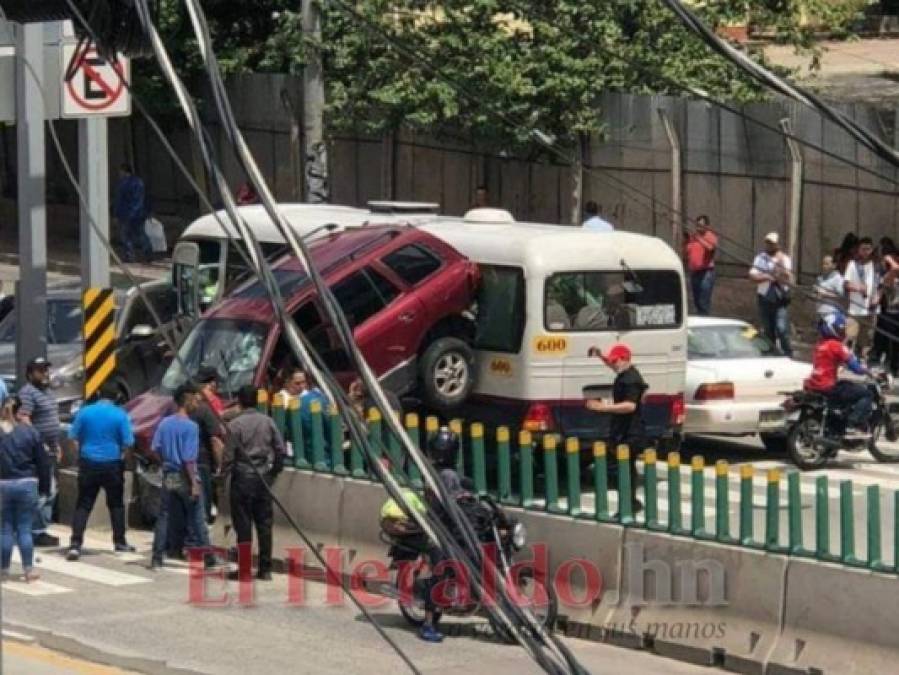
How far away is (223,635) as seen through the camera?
55.1ft

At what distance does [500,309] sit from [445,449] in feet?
15.0

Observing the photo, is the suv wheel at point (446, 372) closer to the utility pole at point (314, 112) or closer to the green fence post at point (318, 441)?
the green fence post at point (318, 441)

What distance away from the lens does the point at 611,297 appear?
2212cm

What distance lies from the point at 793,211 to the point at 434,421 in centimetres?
1345

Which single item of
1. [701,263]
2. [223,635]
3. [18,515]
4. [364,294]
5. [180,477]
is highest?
[701,263]

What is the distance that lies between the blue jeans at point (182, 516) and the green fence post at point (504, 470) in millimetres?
3037

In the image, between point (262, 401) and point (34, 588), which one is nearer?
point (34, 588)

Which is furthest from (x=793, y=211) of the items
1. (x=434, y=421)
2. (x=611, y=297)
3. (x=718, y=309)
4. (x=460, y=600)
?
(x=460, y=600)

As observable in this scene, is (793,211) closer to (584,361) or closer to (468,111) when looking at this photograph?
(468,111)

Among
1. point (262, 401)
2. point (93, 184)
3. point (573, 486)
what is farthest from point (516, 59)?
point (573, 486)

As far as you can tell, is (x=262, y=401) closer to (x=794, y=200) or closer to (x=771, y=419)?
(x=771, y=419)

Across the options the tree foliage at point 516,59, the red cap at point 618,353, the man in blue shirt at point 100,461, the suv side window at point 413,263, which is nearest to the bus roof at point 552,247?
the suv side window at point 413,263

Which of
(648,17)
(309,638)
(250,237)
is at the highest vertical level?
(648,17)

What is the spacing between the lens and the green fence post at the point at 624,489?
53.4 feet
